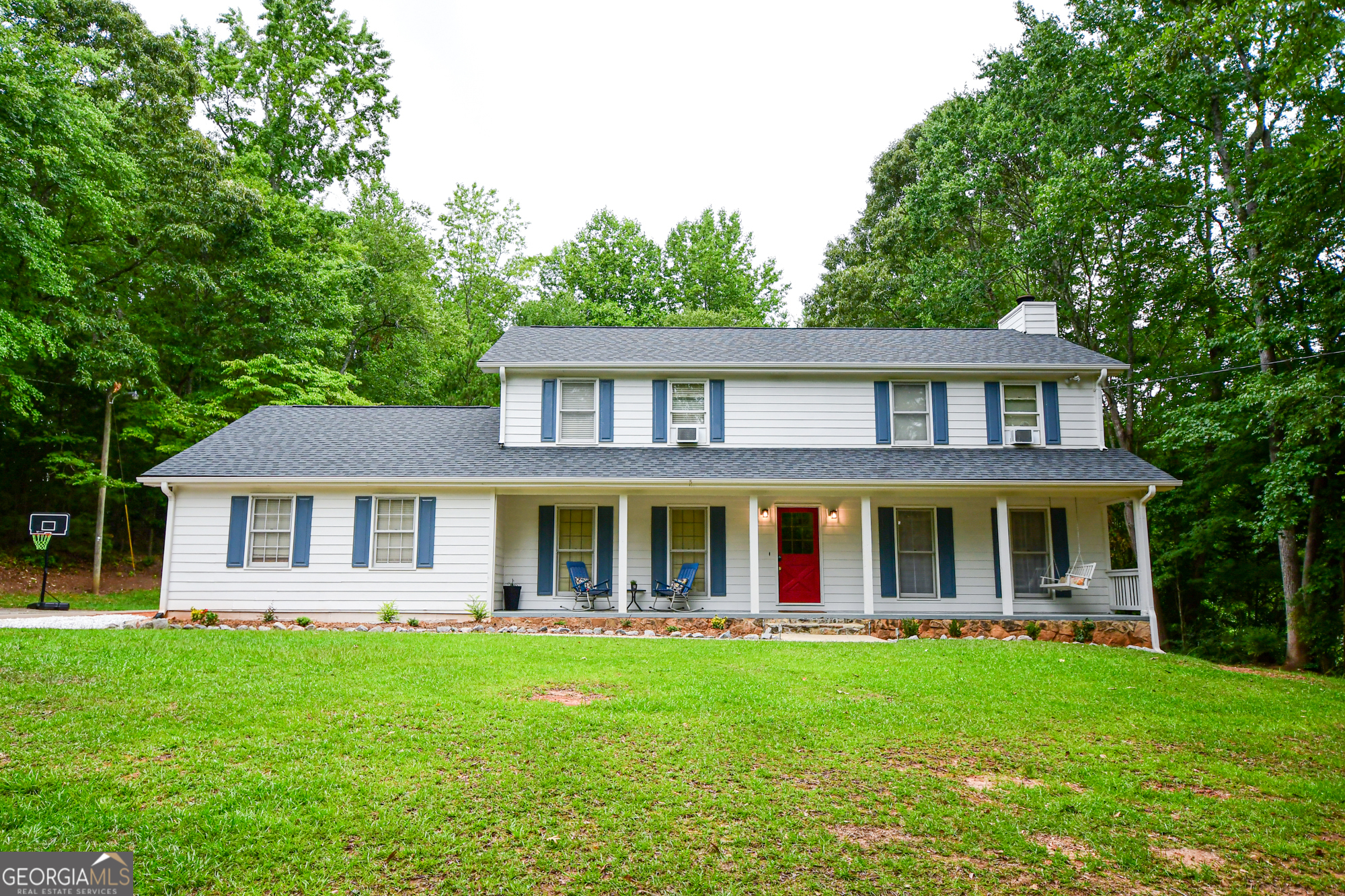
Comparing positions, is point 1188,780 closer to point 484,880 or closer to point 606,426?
point 484,880

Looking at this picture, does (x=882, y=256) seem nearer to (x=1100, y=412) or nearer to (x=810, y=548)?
(x=1100, y=412)

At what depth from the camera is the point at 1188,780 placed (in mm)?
5059

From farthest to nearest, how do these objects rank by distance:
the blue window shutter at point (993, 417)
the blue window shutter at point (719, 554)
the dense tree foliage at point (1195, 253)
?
the blue window shutter at point (993, 417)
the blue window shutter at point (719, 554)
the dense tree foliage at point (1195, 253)

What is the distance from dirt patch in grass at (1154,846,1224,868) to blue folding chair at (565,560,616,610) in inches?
408

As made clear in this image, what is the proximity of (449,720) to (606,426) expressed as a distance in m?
9.32

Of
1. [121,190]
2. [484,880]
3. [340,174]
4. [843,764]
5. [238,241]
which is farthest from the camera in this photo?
[340,174]

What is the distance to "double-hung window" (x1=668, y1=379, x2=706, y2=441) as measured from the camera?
584 inches

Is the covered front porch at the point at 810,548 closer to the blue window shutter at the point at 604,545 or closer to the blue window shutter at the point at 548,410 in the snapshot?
the blue window shutter at the point at 604,545

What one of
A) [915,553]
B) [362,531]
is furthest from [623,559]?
[915,553]

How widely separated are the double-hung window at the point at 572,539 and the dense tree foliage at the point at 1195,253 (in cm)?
1129

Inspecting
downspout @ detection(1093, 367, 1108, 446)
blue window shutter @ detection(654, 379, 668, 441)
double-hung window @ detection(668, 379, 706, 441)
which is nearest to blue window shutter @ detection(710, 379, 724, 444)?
double-hung window @ detection(668, 379, 706, 441)

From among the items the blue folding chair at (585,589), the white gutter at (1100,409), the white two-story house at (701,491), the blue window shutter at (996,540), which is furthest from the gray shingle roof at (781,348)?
the blue folding chair at (585,589)

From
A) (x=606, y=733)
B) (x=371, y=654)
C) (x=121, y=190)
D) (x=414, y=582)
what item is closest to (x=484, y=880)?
(x=606, y=733)

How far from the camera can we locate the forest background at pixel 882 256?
13297mm
